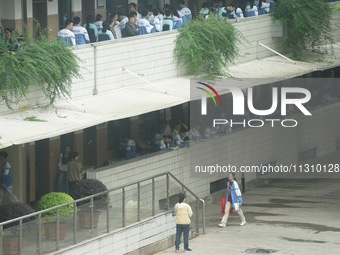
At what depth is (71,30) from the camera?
39.3m

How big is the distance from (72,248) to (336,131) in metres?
20.3

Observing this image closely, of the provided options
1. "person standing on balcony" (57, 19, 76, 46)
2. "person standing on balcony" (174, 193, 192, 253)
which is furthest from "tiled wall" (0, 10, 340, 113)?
"person standing on balcony" (174, 193, 192, 253)

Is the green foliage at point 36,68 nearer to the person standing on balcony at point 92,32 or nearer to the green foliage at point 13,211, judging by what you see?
the green foliage at point 13,211

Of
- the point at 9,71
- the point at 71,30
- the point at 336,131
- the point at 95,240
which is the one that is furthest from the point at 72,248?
the point at 336,131

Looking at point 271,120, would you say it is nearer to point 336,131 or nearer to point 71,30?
point 336,131

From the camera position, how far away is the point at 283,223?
41.8 meters

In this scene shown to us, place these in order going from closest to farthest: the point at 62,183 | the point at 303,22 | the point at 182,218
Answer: the point at 182,218 → the point at 62,183 → the point at 303,22

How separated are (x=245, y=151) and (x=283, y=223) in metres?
5.49

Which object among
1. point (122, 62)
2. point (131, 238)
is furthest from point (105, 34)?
point (131, 238)

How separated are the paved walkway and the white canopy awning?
132 inches

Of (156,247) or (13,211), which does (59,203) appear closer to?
(13,211)

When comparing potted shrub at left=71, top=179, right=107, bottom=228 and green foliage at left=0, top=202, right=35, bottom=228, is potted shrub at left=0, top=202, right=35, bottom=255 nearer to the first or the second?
green foliage at left=0, top=202, right=35, bottom=228

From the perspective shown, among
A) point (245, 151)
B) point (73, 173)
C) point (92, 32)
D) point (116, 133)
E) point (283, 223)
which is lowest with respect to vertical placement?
point (283, 223)

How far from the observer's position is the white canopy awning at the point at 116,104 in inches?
1387
